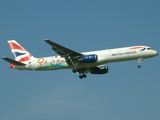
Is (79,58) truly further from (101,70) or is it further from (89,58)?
(101,70)

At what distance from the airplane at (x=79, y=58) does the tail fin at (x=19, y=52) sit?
5.3 inches

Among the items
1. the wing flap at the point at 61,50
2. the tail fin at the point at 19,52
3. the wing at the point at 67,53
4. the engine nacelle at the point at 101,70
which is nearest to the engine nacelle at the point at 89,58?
the wing at the point at 67,53

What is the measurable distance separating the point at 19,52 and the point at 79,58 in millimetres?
14401

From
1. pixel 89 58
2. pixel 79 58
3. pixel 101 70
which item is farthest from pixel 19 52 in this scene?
pixel 101 70

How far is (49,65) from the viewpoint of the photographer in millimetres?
55750

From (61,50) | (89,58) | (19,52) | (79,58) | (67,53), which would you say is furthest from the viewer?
(19,52)

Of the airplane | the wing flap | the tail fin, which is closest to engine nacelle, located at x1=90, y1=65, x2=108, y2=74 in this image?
the airplane

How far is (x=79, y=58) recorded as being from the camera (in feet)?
176

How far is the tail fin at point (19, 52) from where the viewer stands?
59456mm

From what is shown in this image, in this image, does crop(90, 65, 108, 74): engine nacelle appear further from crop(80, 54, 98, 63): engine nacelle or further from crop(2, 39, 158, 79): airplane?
crop(80, 54, 98, 63): engine nacelle

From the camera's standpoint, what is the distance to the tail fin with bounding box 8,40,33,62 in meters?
59.5

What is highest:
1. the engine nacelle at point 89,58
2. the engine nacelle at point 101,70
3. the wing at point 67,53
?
the wing at point 67,53

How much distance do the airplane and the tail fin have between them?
134mm

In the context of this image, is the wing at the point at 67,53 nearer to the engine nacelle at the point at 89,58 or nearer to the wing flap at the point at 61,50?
the wing flap at the point at 61,50
